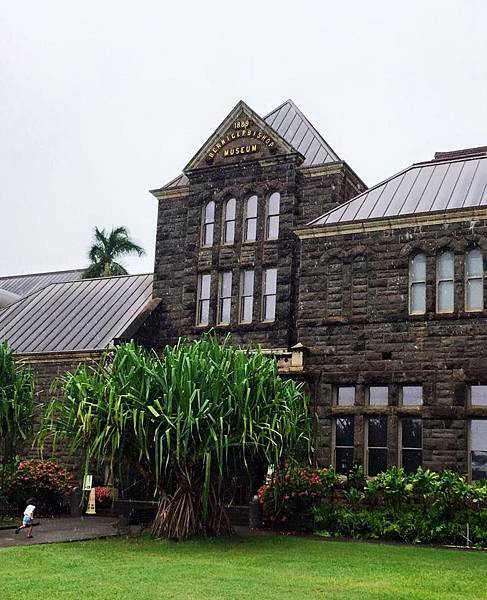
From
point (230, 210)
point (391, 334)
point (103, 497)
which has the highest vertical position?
point (230, 210)

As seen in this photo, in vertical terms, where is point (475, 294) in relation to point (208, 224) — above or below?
below

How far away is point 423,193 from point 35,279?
1230 inches

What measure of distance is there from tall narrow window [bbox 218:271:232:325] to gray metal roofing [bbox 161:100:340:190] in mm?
4257

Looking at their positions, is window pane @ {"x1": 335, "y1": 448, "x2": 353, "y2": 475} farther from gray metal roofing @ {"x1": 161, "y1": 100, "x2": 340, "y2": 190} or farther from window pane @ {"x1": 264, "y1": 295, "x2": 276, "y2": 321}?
gray metal roofing @ {"x1": 161, "y1": 100, "x2": 340, "y2": 190}

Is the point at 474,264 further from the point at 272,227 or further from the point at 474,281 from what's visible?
the point at 272,227

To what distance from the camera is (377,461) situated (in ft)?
78.8

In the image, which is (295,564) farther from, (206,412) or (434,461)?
(434,461)

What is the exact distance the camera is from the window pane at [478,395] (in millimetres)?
22875

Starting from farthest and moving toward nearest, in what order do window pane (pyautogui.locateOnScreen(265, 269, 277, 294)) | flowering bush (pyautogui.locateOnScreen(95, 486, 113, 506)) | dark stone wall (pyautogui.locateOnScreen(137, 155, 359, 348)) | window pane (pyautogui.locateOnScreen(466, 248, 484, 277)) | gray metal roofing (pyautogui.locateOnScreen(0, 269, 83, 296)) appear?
gray metal roofing (pyautogui.locateOnScreen(0, 269, 83, 296))
window pane (pyautogui.locateOnScreen(265, 269, 277, 294))
dark stone wall (pyautogui.locateOnScreen(137, 155, 359, 348))
flowering bush (pyautogui.locateOnScreen(95, 486, 113, 506))
window pane (pyautogui.locateOnScreen(466, 248, 484, 277))

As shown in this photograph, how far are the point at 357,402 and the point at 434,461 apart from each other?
277 cm

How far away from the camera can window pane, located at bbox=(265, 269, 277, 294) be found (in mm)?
29188

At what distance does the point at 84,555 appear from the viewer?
54.6 feet

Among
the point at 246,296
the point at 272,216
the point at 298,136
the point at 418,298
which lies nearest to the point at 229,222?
the point at 272,216

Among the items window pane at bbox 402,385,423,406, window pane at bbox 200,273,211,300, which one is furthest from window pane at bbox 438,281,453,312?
window pane at bbox 200,273,211,300
